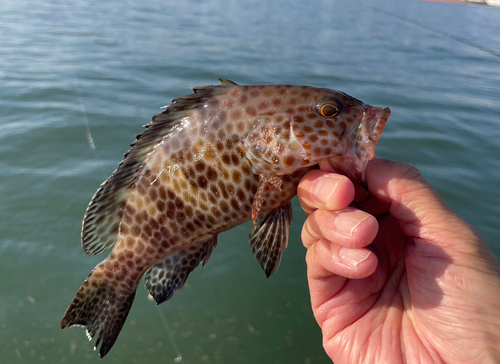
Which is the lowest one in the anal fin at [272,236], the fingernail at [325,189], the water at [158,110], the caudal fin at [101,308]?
the water at [158,110]

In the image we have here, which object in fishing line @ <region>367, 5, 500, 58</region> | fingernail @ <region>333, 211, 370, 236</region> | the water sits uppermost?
fingernail @ <region>333, 211, 370, 236</region>

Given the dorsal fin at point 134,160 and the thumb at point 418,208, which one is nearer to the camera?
the thumb at point 418,208

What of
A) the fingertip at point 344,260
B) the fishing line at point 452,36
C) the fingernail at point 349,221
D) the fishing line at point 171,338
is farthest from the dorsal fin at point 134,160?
the fishing line at point 452,36

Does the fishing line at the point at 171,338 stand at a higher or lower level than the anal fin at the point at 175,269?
lower

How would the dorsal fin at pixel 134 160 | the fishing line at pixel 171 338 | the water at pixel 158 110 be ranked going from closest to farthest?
the dorsal fin at pixel 134 160 → the fishing line at pixel 171 338 → the water at pixel 158 110

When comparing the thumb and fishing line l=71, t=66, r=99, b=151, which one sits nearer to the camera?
the thumb

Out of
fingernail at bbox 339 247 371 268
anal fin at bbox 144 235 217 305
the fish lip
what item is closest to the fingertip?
fingernail at bbox 339 247 371 268

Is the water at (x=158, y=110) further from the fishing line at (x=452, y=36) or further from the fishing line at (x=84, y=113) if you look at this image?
the fishing line at (x=452, y=36)

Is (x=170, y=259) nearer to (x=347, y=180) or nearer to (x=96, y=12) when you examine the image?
(x=347, y=180)

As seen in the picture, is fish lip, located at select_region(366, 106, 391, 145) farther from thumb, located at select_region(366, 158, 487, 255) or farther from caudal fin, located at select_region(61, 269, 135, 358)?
caudal fin, located at select_region(61, 269, 135, 358)
